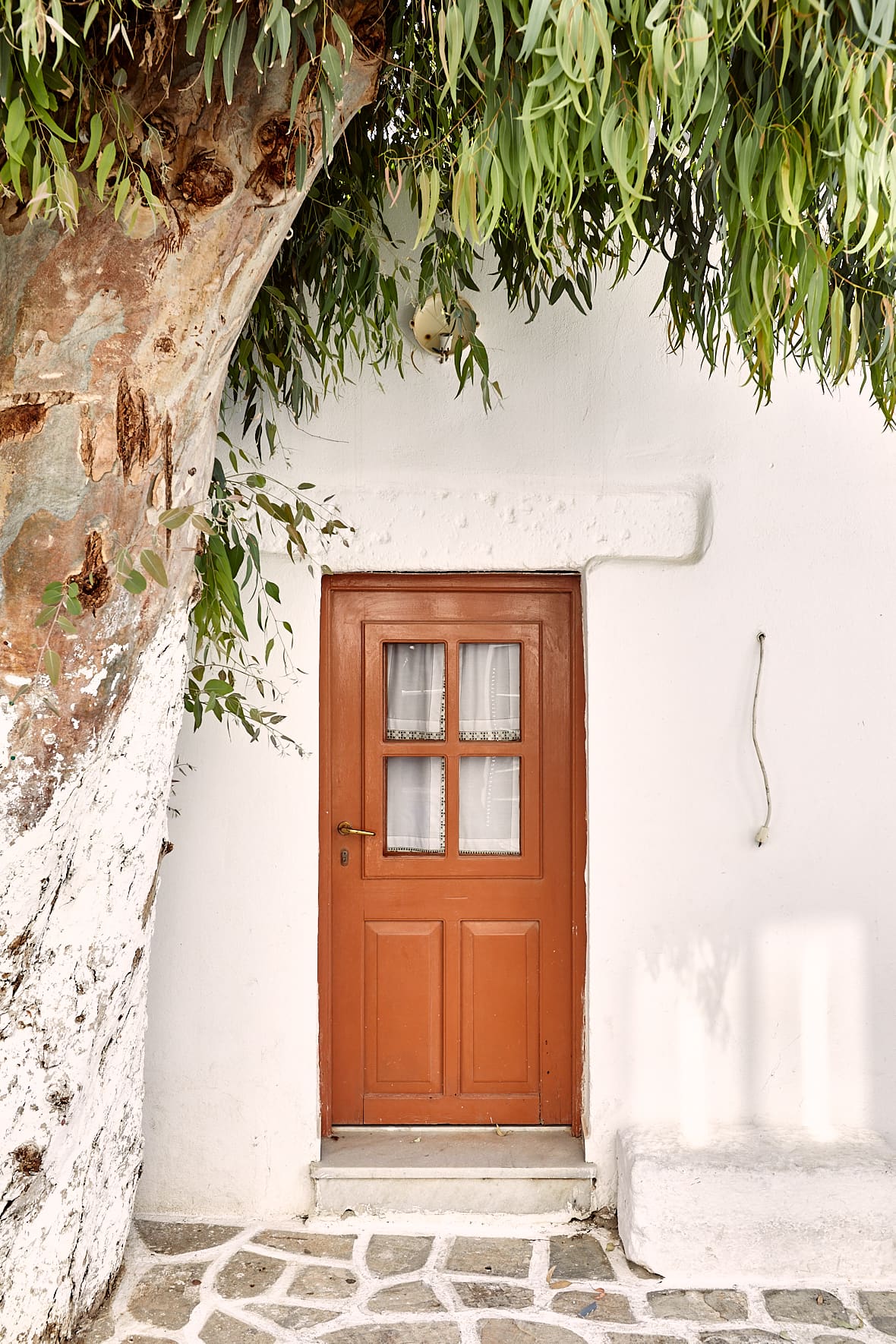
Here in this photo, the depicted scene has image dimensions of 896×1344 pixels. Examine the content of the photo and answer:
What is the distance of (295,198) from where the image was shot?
2076mm

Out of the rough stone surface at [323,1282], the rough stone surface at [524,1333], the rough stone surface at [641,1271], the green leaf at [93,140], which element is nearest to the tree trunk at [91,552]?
the green leaf at [93,140]

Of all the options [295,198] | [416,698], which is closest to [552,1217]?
[416,698]

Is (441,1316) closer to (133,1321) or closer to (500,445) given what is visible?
(133,1321)

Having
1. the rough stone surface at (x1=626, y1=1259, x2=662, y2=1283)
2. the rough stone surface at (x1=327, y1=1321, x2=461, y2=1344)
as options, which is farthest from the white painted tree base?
the rough stone surface at (x1=626, y1=1259, x2=662, y2=1283)

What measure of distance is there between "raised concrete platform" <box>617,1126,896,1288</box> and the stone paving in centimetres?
6

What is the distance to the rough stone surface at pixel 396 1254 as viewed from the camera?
2875 millimetres

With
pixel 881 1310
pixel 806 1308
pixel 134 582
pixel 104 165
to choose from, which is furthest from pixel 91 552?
pixel 881 1310

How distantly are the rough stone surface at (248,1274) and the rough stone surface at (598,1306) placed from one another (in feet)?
2.57

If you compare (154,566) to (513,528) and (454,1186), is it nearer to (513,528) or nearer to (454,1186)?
(513,528)

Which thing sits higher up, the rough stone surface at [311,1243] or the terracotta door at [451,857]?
the terracotta door at [451,857]

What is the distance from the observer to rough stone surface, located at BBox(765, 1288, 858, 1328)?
2.66m

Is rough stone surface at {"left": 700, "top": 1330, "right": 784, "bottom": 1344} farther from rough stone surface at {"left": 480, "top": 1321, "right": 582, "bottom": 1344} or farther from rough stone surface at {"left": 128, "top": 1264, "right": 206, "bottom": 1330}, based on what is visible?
rough stone surface at {"left": 128, "top": 1264, "right": 206, "bottom": 1330}

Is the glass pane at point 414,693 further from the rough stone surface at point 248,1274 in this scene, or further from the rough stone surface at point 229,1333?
the rough stone surface at point 229,1333

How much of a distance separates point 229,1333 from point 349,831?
4.63ft
